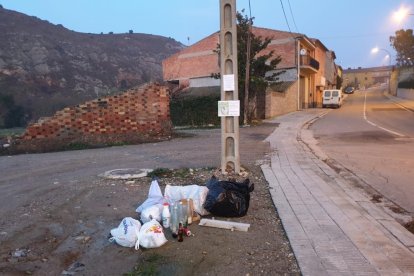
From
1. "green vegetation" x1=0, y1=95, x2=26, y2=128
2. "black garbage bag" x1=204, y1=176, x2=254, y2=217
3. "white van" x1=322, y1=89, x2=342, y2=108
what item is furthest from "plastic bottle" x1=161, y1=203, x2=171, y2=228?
"white van" x1=322, y1=89, x2=342, y2=108

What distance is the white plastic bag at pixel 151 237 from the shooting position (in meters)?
4.55

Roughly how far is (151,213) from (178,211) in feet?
1.19

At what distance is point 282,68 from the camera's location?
4175 cm

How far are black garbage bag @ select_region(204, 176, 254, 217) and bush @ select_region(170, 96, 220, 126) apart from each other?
2058 cm

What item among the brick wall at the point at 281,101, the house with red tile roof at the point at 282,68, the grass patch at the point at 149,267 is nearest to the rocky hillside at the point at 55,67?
the house with red tile roof at the point at 282,68

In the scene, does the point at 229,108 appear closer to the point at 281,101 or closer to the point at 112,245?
the point at 112,245

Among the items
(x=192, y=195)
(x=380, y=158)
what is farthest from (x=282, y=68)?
(x=192, y=195)

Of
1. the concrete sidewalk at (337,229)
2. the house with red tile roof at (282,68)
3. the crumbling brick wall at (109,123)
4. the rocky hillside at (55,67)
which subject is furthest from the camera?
the house with red tile roof at (282,68)

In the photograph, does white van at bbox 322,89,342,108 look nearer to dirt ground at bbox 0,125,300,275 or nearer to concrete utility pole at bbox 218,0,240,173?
concrete utility pole at bbox 218,0,240,173

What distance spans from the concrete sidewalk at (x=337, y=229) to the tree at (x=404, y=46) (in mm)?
75365

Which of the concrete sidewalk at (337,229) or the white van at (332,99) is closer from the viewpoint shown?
the concrete sidewalk at (337,229)

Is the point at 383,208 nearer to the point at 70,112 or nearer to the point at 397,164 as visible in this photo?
the point at 397,164

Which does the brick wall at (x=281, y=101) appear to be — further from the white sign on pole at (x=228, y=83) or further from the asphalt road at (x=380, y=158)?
the white sign on pole at (x=228, y=83)

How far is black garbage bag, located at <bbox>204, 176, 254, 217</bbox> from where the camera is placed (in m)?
5.45
